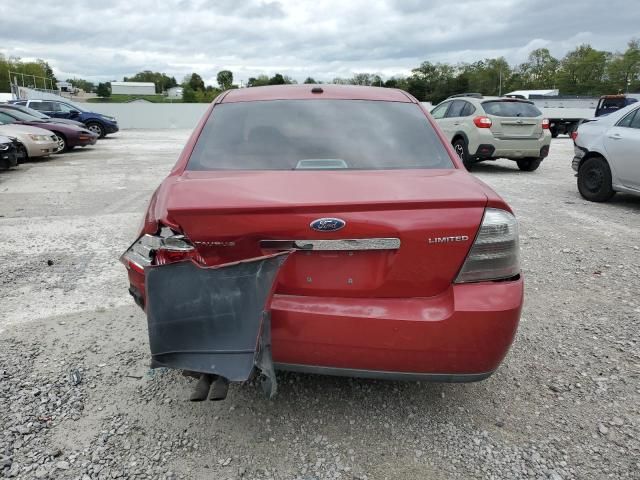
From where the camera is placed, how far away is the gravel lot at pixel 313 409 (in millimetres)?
2213

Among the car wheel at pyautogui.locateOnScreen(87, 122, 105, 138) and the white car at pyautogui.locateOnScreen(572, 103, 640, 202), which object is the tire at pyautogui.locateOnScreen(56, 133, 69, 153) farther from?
the white car at pyautogui.locateOnScreen(572, 103, 640, 202)

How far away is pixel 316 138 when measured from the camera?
9.17 ft

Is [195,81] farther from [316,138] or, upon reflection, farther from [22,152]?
[316,138]

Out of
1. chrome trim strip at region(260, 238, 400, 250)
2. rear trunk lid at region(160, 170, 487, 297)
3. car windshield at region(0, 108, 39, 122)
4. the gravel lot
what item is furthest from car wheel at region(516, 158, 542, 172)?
car windshield at region(0, 108, 39, 122)

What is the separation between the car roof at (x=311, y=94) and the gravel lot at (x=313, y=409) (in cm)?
171

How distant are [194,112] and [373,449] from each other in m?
35.8

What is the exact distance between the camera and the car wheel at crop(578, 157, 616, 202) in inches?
300

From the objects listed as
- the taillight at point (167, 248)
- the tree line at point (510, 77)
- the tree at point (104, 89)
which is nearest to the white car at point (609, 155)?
the taillight at point (167, 248)

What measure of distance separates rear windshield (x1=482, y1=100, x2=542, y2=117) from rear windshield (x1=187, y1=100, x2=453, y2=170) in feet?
28.4

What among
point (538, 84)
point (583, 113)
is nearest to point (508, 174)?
point (583, 113)

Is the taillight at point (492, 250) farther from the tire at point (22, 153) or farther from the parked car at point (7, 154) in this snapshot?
the tire at point (22, 153)

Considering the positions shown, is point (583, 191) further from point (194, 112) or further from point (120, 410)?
point (194, 112)

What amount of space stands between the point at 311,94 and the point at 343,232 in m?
1.43

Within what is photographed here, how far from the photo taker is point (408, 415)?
2566 millimetres
